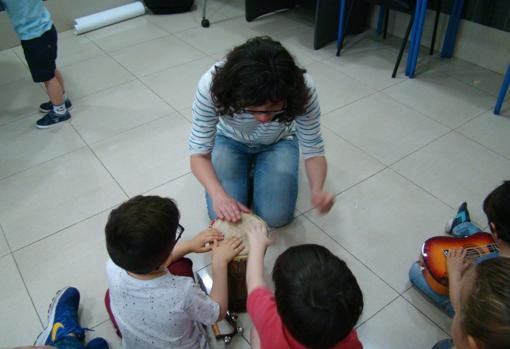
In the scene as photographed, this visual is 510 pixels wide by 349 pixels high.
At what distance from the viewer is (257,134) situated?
1.49m

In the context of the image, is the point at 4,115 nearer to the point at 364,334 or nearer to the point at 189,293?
the point at 189,293

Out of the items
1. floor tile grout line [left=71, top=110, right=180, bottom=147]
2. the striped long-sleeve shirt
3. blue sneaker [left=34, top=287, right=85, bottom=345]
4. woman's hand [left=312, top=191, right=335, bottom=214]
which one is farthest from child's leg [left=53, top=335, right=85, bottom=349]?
floor tile grout line [left=71, top=110, right=180, bottom=147]

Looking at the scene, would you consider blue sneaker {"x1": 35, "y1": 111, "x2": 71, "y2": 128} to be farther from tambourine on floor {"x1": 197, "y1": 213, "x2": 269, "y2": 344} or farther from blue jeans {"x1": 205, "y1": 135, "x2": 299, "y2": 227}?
tambourine on floor {"x1": 197, "y1": 213, "x2": 269, "y2": 344}

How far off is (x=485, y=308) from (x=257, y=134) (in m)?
0.96

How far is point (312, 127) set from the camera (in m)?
1.41

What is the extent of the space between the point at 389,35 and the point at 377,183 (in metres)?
1.71

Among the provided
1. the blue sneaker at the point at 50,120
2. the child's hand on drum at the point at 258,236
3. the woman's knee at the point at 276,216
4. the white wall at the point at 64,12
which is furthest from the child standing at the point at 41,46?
the child's hand on drum at the point at 258,236

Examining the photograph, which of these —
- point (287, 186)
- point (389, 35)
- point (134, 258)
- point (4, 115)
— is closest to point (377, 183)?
point (287, 186)

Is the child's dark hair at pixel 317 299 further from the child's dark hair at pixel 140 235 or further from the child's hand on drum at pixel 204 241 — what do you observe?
the child's hand on drum at pixel 204 241

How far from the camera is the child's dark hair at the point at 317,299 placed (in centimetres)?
69

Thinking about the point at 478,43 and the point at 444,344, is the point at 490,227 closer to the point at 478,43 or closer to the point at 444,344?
the point at 444,344

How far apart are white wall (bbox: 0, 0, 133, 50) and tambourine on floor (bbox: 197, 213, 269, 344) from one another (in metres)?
2.74

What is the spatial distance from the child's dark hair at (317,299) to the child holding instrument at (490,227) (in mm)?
591

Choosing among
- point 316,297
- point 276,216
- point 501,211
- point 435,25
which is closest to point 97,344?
point 276,216
